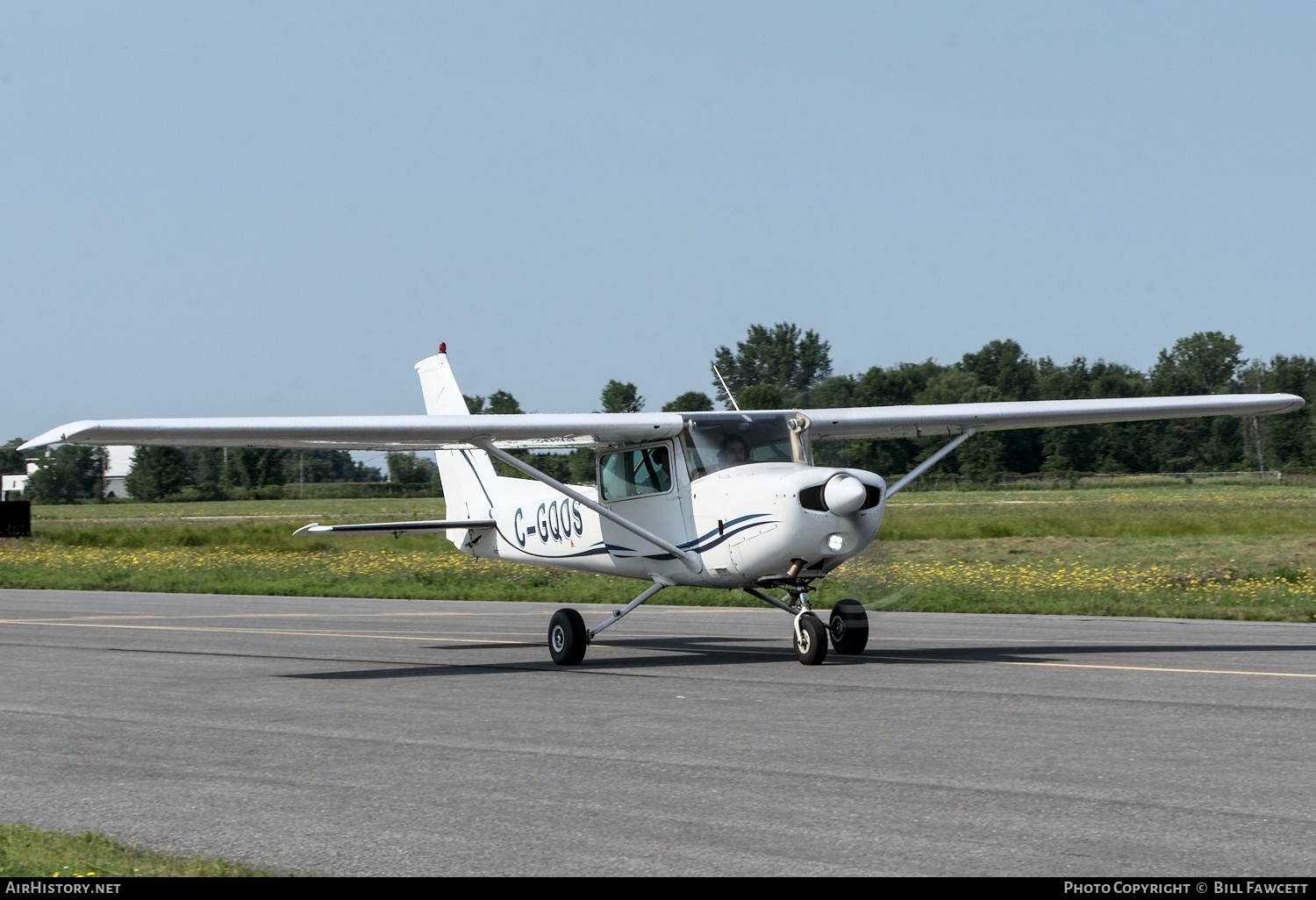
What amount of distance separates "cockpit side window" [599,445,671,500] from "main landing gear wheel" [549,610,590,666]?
1.44 m

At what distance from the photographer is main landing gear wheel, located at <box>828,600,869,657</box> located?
14.6 metres

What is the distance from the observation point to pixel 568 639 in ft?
47.4

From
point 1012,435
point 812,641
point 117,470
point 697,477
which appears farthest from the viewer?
point 117,470

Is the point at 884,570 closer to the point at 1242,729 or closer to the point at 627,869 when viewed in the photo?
the point at 1242,729

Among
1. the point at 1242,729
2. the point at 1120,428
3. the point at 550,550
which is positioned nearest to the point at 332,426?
the point at 550,550

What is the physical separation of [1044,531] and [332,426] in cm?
3099

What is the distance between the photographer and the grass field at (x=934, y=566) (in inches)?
836

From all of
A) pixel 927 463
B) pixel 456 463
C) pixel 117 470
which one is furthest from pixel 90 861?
pixel 117 470

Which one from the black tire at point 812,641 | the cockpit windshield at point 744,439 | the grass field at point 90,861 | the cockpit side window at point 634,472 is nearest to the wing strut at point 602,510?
the cockpit side window at point 634,472

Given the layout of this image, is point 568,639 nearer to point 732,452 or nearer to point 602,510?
point 602,510

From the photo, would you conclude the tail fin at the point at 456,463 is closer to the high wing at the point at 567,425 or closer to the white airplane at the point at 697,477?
the white airplane at the point at 697,477

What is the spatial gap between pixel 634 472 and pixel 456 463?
4.35 m

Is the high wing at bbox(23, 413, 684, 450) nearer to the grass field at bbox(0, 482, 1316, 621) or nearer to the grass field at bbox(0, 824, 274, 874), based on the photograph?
the grass field at bbox(0, 482, 1316, 621)

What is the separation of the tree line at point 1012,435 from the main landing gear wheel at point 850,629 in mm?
70221
